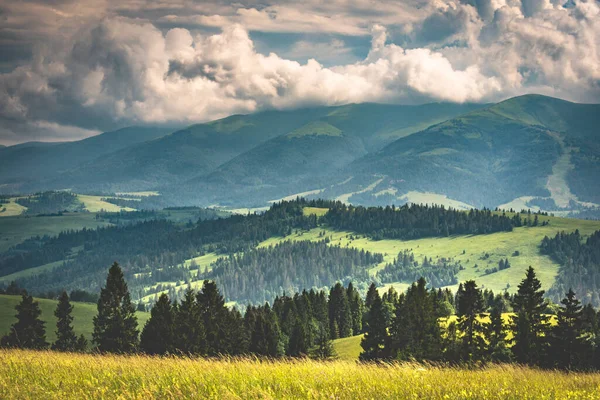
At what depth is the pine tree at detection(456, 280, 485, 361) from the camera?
62.9 metres

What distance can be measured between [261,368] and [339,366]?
10.9 feet

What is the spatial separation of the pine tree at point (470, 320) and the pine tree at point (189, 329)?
29046 mm

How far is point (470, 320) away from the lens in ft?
209

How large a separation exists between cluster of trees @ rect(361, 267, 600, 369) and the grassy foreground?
34580 mm

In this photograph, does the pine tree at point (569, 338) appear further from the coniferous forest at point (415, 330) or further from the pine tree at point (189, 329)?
the pine tree at point (189, 329)

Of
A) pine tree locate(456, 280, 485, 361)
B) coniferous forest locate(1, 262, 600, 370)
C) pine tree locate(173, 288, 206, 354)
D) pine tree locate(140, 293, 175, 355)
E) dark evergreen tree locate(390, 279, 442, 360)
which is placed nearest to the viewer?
coniferous forest locate(1, 262, 600, 370)

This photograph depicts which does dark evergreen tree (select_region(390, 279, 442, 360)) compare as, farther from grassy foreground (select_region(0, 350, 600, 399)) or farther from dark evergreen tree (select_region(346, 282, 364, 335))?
dark evergreen tree (select_region(346, 282, 364, 335))

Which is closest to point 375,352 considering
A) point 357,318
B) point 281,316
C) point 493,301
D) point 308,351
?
point 308,351

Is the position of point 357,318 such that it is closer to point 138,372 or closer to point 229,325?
point 229,325

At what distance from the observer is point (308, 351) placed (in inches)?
3797

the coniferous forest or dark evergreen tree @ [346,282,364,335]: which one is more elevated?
the coniferous forest

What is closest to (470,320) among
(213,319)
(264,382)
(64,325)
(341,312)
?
(213,319)

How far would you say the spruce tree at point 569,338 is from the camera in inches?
2203

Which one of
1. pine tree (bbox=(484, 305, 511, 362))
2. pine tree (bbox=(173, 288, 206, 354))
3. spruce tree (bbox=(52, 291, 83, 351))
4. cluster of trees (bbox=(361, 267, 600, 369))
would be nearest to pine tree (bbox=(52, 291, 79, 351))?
spruce tree (bbox=(52, 291, 83, 351))
